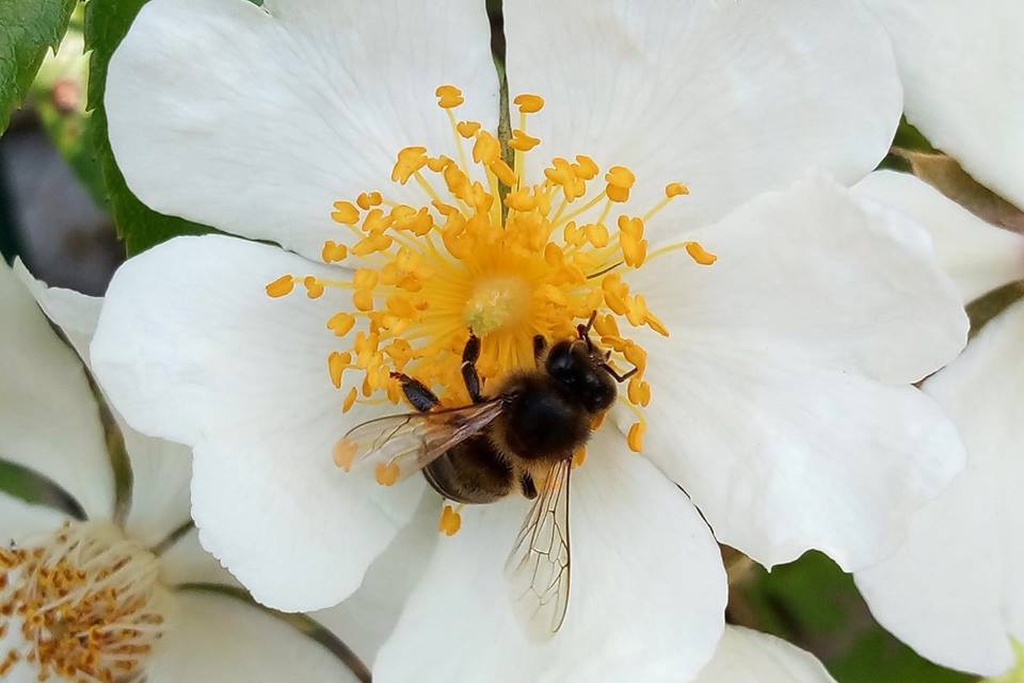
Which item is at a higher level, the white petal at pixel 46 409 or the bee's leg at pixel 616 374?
the bee's leg at pixel 616 374

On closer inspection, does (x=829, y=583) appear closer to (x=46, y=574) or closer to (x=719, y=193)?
(x=719, y=193)

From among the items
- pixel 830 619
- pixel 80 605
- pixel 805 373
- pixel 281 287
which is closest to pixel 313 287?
pixel 281 287

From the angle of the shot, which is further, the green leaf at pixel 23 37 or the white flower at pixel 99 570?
the white flower at pixel 99 570

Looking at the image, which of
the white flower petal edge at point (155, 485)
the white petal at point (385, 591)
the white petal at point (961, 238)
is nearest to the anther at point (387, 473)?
the white petal at point (385, 591)

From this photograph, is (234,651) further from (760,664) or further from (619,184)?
(619,184)

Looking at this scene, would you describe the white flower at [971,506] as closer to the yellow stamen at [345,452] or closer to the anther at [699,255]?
the anther at [699,255]
